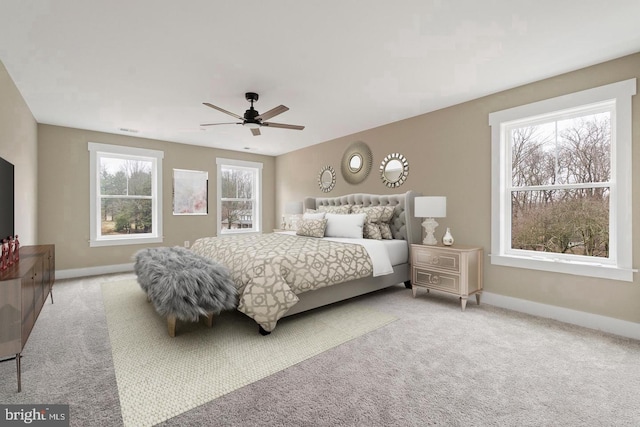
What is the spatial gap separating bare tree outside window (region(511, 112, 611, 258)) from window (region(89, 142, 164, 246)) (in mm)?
5871

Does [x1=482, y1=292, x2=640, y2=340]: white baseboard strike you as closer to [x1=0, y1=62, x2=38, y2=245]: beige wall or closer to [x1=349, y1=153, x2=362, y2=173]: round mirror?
[x1=349, y1=153, x2=362, y2=173]: round mirror

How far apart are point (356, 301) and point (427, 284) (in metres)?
0.92

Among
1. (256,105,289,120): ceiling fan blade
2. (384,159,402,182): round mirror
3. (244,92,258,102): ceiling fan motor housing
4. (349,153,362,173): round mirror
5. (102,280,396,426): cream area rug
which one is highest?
(244,92,258,102): ceiling fan motor housing

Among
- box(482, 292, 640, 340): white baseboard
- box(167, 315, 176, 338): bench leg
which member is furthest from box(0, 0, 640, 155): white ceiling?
box(482, 292, 640, 340): white baseboard

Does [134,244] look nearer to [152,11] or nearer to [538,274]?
[152,11]

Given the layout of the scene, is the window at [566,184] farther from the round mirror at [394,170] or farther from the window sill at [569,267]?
the round mirror at [394,170]

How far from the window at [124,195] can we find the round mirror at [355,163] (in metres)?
3.64

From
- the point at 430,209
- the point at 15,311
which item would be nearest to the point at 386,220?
the point at 430,209

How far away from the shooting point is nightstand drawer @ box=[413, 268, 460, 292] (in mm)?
3342

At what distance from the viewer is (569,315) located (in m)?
2.91

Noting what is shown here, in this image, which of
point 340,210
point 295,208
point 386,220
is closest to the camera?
point 386,220

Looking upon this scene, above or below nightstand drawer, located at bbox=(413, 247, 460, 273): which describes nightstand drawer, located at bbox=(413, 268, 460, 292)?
below

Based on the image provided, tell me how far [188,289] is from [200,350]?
1.60ft

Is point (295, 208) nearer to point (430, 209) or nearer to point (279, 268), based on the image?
point (430, 209)
